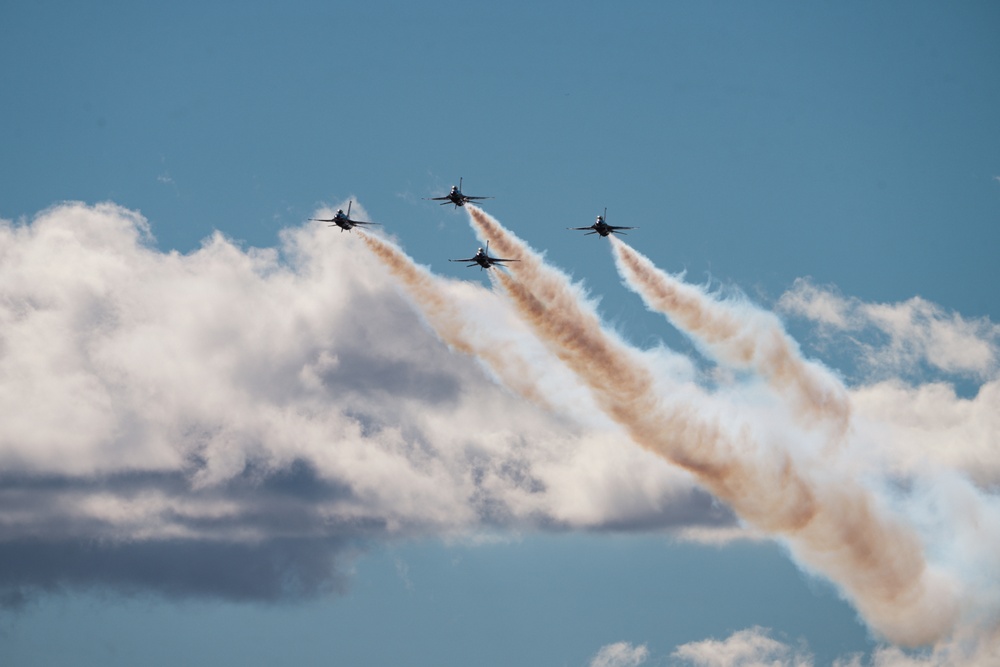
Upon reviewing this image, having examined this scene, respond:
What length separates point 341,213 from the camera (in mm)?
152875

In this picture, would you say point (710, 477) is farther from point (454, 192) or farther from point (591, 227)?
point (454, 192)

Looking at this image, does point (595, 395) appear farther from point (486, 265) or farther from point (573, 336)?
point (486, 265)

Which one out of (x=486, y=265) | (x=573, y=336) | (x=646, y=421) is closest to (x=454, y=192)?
(x=486, y=265)

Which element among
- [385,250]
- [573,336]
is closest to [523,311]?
[573,336]

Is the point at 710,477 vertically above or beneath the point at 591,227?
beneath

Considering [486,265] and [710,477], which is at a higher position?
[486,265]

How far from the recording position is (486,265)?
15225cm

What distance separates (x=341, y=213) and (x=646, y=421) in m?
34.5

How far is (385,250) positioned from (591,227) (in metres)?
19.9

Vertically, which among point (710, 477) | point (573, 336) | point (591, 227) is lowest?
point (710, 477)

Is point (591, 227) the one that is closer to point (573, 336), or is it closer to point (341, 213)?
point (573, 336)

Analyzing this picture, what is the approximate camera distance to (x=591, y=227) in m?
155

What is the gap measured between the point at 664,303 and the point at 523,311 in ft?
45.1

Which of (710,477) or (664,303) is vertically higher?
(664,303)
